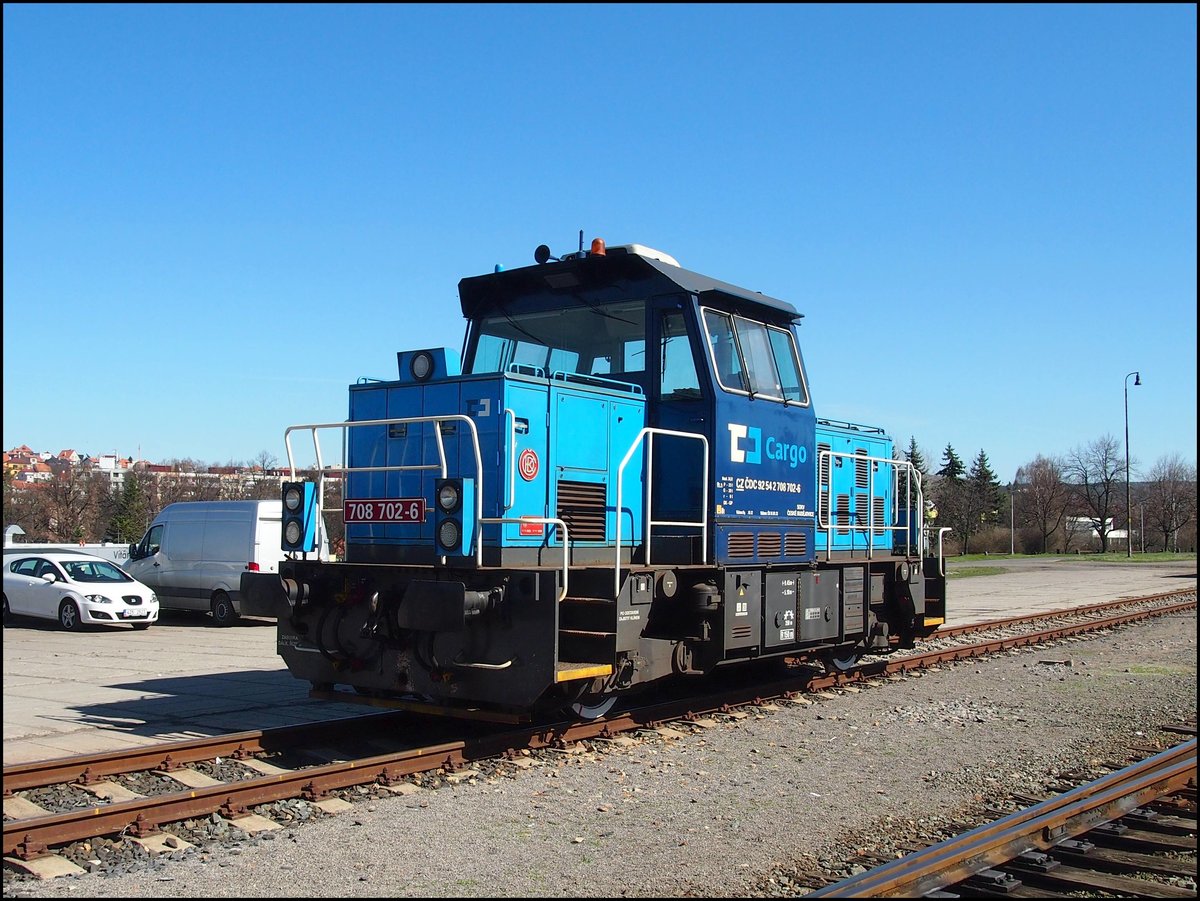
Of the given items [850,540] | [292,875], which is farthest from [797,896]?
[850,540]

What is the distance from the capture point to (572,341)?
30.1 ft

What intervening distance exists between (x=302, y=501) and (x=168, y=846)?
3.30 m

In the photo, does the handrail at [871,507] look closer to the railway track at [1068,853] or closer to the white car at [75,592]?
the railway track at [1068,853]

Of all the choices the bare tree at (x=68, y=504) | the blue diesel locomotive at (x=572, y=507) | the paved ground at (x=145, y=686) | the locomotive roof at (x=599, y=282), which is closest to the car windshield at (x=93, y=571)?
the paved ground at (x=145, y=686)

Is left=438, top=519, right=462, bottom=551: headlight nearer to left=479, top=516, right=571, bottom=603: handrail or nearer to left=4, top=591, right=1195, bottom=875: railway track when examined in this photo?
left=479, top=516, right=571, bottom=603: handrail

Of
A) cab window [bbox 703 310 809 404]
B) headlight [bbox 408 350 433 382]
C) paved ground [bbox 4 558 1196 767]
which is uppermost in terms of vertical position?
cab window [bbox 703 310 809 404]

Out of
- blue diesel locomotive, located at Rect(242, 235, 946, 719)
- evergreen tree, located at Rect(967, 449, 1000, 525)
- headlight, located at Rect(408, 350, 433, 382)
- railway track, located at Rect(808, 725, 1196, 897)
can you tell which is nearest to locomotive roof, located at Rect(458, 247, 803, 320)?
blue diesel locomotive, located at Rect(242, 235, 946, 719)

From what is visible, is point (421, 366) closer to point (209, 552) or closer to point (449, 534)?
point (449, 534)

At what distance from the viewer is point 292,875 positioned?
192 inches

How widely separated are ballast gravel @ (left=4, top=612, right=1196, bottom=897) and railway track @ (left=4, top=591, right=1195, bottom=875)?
6.2 inches

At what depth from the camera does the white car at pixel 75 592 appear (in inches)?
689

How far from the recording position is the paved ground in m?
8.38

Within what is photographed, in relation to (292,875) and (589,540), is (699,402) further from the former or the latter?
(292,875)

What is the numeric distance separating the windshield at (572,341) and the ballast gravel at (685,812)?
3.15 meters
